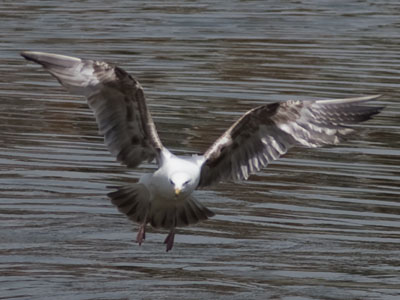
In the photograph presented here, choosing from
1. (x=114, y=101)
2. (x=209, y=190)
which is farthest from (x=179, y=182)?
(x=209, y=190)

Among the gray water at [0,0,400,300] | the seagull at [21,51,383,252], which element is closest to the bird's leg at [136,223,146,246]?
the seagull at [21,51,383,252]

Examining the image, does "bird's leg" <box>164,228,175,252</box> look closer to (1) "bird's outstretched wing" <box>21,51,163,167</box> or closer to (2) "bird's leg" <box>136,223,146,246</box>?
(2) "bird's leg" <box>136,223,146,246</box>

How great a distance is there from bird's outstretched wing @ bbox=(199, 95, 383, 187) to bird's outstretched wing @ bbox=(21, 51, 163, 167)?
0.57 m

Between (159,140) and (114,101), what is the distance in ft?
1.61

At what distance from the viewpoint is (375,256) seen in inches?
376

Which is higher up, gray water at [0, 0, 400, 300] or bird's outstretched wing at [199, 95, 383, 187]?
bird's outstretched wing at [199, 95, 383, 187]

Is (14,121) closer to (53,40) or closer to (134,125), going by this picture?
(134,125)

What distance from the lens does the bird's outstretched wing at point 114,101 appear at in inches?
354

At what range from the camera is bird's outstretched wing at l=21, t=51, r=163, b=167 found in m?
8.98

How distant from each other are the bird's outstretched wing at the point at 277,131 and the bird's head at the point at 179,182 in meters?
0.70

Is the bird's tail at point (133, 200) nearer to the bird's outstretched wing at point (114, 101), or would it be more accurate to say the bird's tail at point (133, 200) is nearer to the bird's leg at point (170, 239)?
the bird's leg at point (170, 239)

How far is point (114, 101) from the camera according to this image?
9250 millimetres

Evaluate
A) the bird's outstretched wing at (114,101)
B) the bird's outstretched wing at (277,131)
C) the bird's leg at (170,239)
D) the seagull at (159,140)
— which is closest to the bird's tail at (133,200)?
the seagull at (159,140)

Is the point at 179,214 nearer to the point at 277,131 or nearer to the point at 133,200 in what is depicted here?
the point at 133,200
